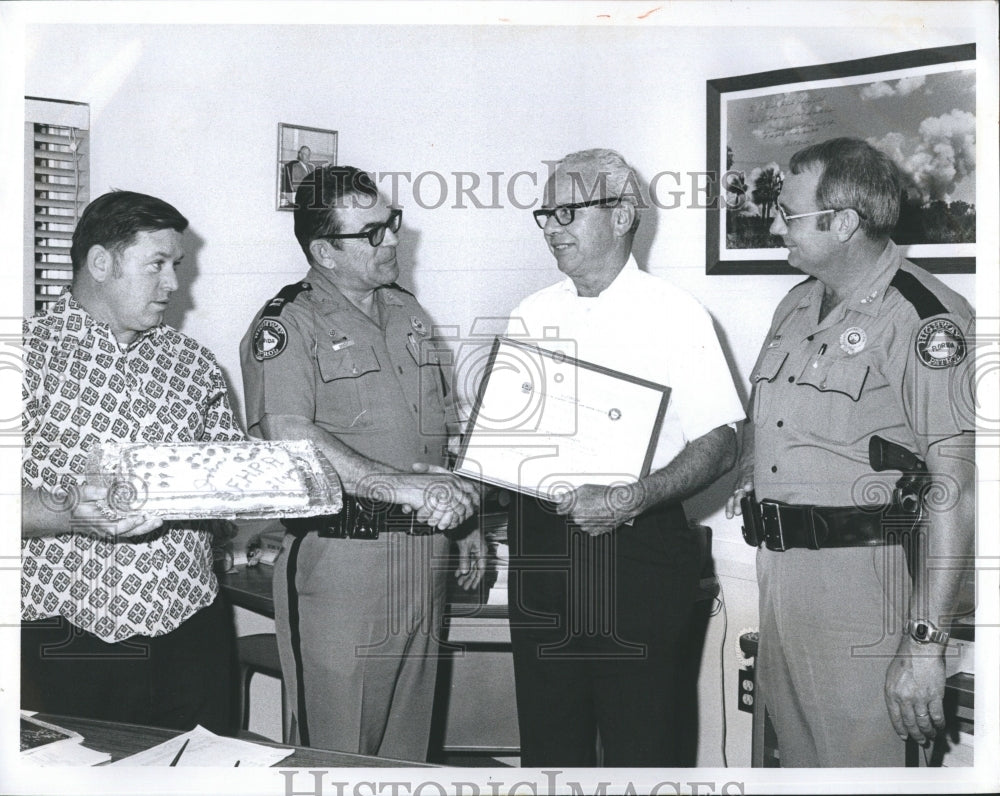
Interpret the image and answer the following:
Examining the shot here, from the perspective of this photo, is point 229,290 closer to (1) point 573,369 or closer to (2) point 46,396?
(2) point 46,396

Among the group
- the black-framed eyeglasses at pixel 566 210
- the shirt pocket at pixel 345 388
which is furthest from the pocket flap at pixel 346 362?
the black-framed eyeglasses at pixel 566 210

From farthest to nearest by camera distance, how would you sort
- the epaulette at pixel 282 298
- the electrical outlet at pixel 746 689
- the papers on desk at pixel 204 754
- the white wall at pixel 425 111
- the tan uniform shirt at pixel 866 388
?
the electrical outlet at pixel 746 689 → the epaulette at pixel 282 298 → the white wall at pixel 425 111 → the tan uniform shirt at pixel 866 388 → the papers on desk at pixel 204 754

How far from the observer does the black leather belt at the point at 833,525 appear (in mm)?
1912

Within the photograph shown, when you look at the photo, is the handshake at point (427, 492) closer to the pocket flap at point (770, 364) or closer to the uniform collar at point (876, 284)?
the pocket flap at point (770, 364)

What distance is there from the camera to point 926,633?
1.87 meters

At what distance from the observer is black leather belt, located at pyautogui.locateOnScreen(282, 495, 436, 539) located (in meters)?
2.04

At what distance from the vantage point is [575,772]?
1.94m

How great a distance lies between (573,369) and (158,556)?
2.89 ft

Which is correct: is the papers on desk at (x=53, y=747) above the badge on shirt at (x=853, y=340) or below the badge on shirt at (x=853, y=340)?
below

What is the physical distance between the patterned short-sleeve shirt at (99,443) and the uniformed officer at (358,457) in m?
0.18

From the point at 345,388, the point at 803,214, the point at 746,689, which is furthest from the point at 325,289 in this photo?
the point at 746,689

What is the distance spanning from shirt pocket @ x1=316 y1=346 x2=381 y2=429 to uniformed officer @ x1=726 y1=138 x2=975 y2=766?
0.80 meters

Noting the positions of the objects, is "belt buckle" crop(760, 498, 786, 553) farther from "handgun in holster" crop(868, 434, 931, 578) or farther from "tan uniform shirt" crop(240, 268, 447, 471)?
"tan uniform shirt" crop(240, 268, 447, 471)

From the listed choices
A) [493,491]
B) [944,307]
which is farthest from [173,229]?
[944,307]
